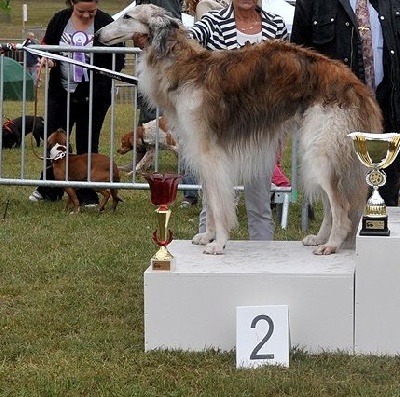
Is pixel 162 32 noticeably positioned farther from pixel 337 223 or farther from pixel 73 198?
pixel 73 198

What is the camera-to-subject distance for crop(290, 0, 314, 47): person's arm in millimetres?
5777

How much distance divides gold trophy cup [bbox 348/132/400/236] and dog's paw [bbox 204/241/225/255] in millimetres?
905

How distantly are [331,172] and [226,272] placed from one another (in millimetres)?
855

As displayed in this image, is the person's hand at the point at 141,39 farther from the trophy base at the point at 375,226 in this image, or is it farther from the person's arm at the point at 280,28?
the trophy base at the point at 375,226

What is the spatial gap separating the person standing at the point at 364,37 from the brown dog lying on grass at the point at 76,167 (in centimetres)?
345

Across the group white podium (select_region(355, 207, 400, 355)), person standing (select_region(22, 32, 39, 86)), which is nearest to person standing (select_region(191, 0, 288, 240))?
white podium (select_region(355, 207, 400, 355))

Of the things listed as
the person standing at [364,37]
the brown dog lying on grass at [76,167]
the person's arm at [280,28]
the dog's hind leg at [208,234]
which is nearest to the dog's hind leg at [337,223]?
the dog's hind leg at [208,234]

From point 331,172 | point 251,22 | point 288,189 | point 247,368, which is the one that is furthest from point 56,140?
point 247,368

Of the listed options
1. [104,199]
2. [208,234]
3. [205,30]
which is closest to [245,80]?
[205,30]

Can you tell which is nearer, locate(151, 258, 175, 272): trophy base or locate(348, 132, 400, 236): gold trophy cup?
locate(348, 132, 400, 236): gold trophy cup

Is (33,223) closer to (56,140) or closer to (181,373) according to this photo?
(56,140)

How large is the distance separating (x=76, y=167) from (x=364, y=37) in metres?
3.94

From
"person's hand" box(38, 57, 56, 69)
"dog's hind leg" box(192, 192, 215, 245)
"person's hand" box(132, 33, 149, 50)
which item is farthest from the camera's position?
"person's hand" box(38, 57, 56, 69)

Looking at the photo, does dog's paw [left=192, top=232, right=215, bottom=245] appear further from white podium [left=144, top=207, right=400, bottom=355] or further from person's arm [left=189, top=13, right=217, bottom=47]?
person's arm [left=189, top=13, right=217, bottom=47]
